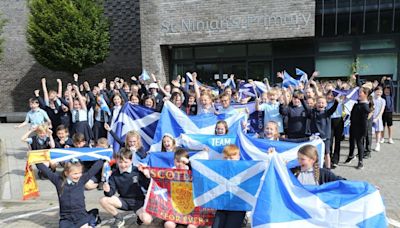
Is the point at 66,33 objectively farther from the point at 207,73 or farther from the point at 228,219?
the point at 228,219

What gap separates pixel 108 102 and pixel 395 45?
13.5m

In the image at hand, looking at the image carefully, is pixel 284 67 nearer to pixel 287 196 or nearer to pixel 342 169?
pixel 342 169

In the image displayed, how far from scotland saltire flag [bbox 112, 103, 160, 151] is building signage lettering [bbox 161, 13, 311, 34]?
10087mm

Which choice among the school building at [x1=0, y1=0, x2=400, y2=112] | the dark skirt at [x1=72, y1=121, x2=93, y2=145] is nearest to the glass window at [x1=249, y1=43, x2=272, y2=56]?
the school building at [x1=0, y1=0, x2=400, y2=112]

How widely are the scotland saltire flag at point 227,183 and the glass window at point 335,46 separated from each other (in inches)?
575

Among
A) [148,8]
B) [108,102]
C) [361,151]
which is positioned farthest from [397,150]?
[148,8]

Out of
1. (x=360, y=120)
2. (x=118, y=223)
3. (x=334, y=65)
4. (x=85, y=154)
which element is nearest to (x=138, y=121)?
(x=85, y=154)

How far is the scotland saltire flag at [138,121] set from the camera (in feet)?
27.2

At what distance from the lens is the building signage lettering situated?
53.8 feet

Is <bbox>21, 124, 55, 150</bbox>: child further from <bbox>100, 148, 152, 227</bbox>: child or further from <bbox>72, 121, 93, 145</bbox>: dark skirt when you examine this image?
<bbox>100, 148, 152, 227</bbox>: child

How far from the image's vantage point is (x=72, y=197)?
16.3ft

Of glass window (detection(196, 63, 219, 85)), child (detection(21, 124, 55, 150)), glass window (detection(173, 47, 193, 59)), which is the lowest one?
child (detection(21, 124, 55, 150))

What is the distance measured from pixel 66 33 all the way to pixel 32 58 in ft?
21.9

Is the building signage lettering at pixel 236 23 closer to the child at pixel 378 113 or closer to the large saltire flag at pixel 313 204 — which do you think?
the child at pixel 378 113
